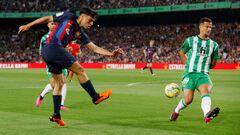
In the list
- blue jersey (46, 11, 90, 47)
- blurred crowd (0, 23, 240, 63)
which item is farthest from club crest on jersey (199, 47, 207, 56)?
blurred crowd (0, 23, 240, 63)

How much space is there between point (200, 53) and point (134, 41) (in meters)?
48.5

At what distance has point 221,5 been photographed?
172 feet

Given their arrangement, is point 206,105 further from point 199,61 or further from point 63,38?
point 63,38

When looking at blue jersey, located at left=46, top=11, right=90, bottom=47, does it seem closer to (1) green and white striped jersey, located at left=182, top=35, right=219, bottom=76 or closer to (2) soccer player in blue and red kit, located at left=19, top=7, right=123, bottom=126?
(2) soccer player in blue and red kit, located at left=19, top=7, right=123, bottom=126

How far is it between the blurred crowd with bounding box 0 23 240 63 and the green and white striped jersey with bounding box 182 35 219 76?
37507mm

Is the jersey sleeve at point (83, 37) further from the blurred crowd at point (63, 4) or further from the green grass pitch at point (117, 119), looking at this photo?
the blurred crowd at point (63, 4)

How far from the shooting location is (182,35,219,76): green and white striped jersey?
9.64 m

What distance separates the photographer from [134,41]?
58094mm

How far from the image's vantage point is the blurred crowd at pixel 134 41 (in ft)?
166

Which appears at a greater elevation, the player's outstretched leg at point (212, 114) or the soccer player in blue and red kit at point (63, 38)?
the soccer player in blue and red kit at point (63, 38)

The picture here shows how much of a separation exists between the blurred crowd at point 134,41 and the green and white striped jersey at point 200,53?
3751 centimetres

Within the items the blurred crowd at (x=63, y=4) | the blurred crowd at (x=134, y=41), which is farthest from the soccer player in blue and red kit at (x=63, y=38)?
the blurred crowd at (x=63, y=4)

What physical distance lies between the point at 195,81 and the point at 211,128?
1.07 meters

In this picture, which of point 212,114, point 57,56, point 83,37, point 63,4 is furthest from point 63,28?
point 63,4
